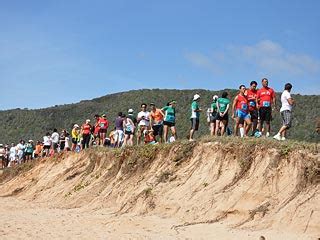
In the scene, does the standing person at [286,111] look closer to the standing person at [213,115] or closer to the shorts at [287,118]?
the shorts at [287,118]

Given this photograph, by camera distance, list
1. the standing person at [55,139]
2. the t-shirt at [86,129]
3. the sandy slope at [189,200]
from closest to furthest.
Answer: the sandy slope at [189,200] → the t-shirt at [86,129] → the standing person at [55,139]

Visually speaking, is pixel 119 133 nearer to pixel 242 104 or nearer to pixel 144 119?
pixel 144 119

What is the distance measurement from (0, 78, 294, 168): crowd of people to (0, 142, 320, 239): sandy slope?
96 cm

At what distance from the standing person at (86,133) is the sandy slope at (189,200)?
335 cm

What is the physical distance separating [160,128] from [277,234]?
875 centimetres

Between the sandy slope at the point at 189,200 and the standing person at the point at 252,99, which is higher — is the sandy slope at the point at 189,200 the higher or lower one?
the lower one

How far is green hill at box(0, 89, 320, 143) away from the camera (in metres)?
50.6

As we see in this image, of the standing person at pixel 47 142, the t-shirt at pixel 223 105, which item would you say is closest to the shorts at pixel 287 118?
the t-shirt at pixel 223 105

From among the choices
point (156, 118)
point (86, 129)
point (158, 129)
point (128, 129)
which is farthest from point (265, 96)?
point (86, 129)

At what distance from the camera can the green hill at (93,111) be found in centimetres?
5062

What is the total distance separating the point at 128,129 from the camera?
67.7 feet

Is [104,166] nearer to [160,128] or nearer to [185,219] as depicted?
[160,128]

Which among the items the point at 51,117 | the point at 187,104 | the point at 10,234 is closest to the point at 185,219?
the point at 10,234

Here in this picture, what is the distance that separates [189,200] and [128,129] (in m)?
6.58
